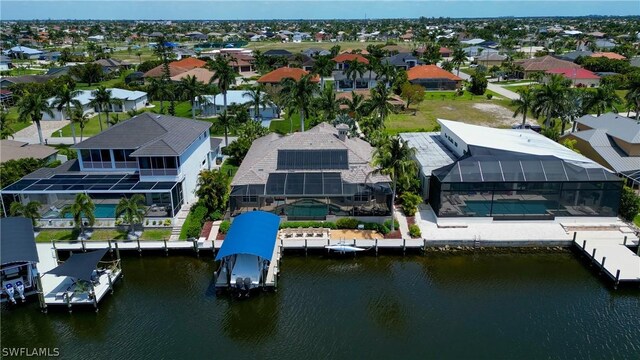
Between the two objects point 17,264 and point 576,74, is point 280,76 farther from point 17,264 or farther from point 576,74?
point 17,264

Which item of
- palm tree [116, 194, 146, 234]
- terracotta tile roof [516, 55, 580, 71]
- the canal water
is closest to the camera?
the canal water

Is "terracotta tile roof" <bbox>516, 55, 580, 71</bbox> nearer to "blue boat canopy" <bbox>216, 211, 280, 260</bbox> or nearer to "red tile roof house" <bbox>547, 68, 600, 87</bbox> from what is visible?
"red tile roof house" <bbox>547, 68, 600, 87</bbox>

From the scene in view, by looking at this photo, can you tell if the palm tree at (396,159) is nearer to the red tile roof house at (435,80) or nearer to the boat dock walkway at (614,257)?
the boat dock walkway at (614,257)

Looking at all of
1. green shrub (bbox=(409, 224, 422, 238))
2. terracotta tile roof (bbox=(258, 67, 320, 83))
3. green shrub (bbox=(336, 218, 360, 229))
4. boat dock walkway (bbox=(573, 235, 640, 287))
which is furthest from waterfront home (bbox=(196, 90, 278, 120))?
boat dock walkway (bbox=(573, 235, 640, 287))

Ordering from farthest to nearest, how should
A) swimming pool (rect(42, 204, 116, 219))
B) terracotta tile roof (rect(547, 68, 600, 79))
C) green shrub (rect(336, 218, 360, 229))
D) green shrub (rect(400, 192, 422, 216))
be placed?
terracotta tile roof (rect(547, 68, 600, 79)) → green shrub (rect(400, 192, 422, 216)) → swimming pool (rect(42, 204, 116, 219)) → green shrub (rect(336, 218, 360, 229))

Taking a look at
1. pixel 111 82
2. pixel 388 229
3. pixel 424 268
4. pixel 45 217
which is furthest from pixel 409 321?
pixel 111 82

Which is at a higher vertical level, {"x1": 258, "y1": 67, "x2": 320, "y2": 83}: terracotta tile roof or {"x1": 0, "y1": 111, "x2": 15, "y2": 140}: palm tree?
{"x1": 258, "y1": 67, "x2": 320, "y2": 83}: terracotta tile roof
